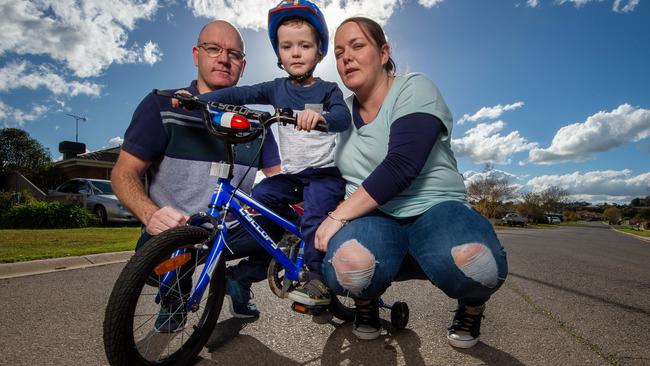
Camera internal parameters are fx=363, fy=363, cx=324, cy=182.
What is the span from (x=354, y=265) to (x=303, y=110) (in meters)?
1.04

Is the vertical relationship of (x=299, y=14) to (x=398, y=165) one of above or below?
above

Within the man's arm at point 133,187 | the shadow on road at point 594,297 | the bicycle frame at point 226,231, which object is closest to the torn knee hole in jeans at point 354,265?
the bicycle frame at point 226,231

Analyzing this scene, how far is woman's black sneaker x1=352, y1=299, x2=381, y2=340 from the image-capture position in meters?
2.30

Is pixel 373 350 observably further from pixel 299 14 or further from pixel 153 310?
pixel 299 14

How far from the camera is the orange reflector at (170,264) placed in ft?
5.56

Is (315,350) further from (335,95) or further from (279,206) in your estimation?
(335,95)

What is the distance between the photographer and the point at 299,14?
8.52 feet

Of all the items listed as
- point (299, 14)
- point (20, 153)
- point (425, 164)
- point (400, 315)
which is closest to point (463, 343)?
point (400, 315)

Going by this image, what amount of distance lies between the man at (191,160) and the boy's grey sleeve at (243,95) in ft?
0.60

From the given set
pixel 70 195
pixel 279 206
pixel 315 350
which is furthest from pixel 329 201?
pixel 70 195

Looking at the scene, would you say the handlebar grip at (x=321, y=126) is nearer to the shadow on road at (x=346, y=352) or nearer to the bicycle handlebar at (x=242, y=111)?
the bicycle handlebar at (x=242, y=111)

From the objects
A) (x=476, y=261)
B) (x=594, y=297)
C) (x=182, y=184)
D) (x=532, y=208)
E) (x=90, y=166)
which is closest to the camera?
(x=476, y=261)

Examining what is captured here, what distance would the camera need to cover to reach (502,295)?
3.84 m

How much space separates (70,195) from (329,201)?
48.3ft
